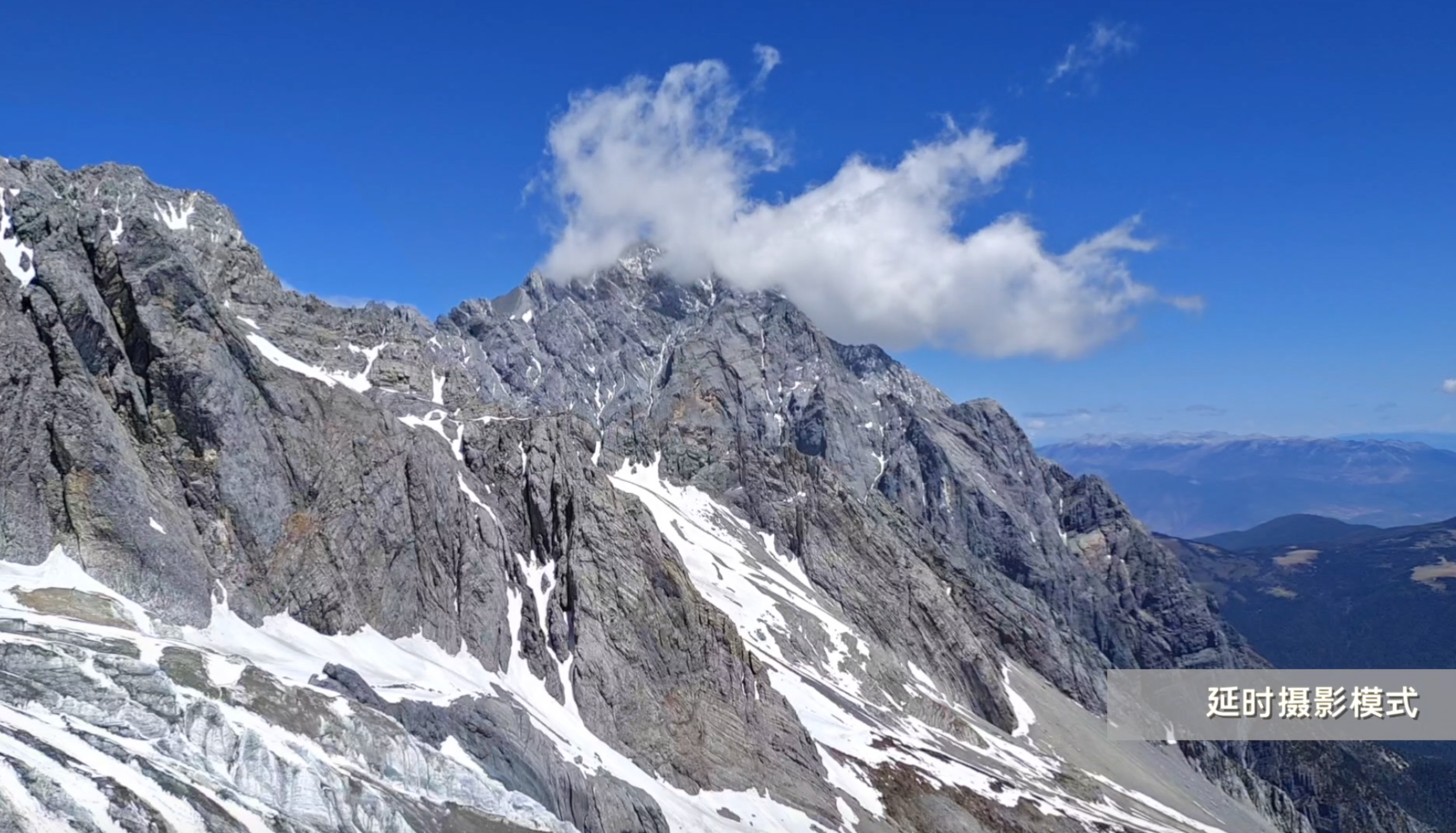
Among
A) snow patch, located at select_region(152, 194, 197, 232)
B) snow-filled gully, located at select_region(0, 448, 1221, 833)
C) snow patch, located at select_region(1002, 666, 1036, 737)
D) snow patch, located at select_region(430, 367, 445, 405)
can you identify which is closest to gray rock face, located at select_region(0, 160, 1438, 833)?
snow-filled gully, located at select_region(0, 448, 1221, 833)

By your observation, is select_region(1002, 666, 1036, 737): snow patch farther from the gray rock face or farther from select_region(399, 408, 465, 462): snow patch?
select_region(399, 408, 465, 462): snow patch

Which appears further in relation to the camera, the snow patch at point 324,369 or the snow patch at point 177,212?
the snow patch at point 177,212

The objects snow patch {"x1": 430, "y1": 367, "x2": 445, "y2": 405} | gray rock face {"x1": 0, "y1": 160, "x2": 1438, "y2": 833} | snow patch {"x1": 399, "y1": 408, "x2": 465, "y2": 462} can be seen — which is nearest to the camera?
gray rock face {"x1": 0, "y1": 160, "x2": 1438, "y2": 833}

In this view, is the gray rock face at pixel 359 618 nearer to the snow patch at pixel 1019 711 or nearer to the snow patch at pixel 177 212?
the snow patch at pixel 177 212

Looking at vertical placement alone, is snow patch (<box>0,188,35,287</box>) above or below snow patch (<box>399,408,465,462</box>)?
below

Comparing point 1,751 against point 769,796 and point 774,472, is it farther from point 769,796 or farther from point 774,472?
point 774,472

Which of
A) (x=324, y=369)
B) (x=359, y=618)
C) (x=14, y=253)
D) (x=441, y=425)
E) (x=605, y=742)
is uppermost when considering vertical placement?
(x=324, y=369)

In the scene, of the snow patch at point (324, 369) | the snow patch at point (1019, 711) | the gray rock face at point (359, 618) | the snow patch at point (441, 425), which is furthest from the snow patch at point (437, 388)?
the snow patch at point (1019, 711)

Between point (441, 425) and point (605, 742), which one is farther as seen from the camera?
point (441, 425)

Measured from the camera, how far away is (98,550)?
52.6 m

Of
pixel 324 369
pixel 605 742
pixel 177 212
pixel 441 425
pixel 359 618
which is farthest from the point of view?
pixel 177 212

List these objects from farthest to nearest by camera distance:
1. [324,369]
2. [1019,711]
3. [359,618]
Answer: [1019,711]
[324,369]
[359,618]

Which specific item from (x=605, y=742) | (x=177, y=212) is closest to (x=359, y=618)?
(x=605, y=742)

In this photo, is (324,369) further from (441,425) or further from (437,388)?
(441,425)
